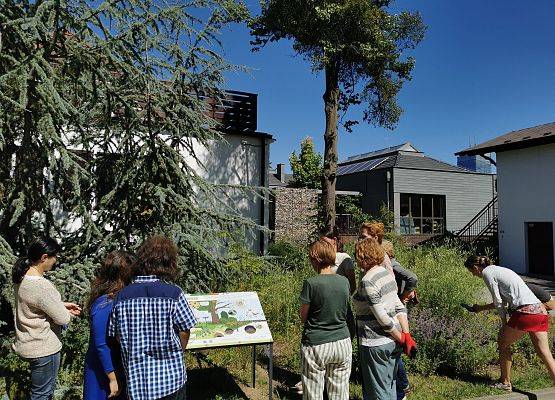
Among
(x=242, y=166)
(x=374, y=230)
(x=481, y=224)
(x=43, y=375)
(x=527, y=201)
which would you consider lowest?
(x=43, y=375)

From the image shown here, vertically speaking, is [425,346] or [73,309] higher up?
A: [73,309]

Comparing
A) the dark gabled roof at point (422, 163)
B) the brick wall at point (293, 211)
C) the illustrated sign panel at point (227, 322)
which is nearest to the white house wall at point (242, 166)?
the brick wall at point (293, 211)

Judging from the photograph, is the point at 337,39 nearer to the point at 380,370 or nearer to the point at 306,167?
the point at 380,370

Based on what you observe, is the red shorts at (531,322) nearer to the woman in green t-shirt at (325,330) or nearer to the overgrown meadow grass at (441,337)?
the overgrown meadow grass at (441,337)

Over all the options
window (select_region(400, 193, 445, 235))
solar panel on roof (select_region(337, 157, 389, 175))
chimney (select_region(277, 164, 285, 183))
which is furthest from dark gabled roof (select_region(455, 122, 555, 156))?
chimney (select_region(277, 164, 285, 183))

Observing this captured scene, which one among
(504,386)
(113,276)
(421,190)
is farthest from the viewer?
(421,190)

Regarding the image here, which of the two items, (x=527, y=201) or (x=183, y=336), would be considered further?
(x=527, y=201)

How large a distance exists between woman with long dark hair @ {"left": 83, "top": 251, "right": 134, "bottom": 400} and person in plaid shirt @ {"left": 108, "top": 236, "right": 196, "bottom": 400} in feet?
0.38

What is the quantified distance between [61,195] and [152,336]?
358cm

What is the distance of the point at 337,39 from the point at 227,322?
1180cm

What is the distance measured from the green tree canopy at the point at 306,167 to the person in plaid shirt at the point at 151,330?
1147 inches

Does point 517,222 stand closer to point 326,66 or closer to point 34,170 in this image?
point 326,66

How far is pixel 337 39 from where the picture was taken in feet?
46.8

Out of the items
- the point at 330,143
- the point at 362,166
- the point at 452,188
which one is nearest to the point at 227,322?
the point at 330,143
